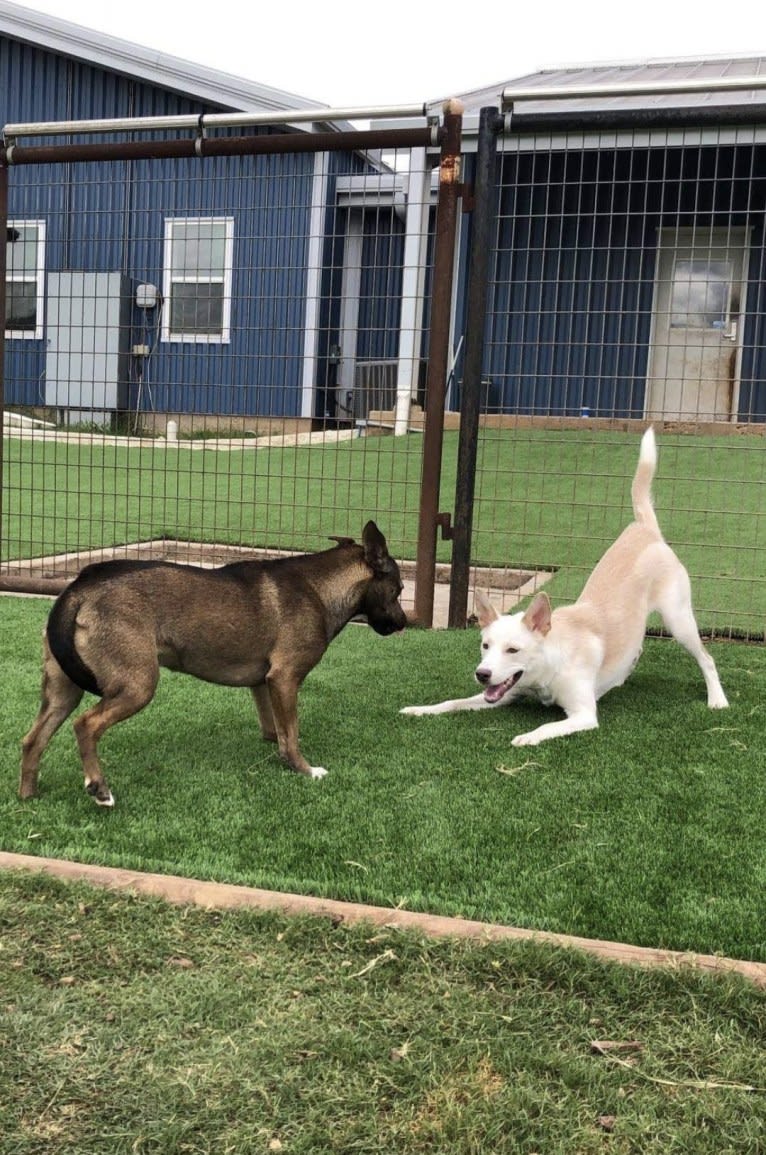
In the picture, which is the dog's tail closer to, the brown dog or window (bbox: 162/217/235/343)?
the brown dog

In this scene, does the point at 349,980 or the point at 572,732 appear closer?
the point at 349,980

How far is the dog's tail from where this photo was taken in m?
4.98

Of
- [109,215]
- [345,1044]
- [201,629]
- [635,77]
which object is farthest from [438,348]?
[635,77]

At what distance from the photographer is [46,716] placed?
3.44m

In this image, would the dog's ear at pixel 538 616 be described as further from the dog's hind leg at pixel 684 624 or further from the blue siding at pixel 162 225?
the blue siding at pixel 162 225

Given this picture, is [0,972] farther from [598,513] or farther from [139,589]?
[598,513]

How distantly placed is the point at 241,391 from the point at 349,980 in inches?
230

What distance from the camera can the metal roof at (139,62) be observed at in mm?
16562

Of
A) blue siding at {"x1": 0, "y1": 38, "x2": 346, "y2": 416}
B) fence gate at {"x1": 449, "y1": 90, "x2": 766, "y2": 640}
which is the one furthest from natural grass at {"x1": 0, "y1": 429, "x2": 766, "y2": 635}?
blue siding at {"x1": 0, "y1": 38, "x2": 346, "y2": 416}

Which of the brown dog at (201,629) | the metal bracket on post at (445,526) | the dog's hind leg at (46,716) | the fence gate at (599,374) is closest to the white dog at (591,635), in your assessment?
the brown dog at (201,629)

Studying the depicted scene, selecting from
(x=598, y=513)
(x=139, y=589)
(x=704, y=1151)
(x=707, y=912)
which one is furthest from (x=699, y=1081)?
(x=598, y=513)

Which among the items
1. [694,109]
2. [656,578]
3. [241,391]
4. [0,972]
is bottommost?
[0,972]

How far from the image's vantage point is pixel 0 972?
232cm

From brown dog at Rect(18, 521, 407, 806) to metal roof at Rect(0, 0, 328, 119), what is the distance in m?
14.5
